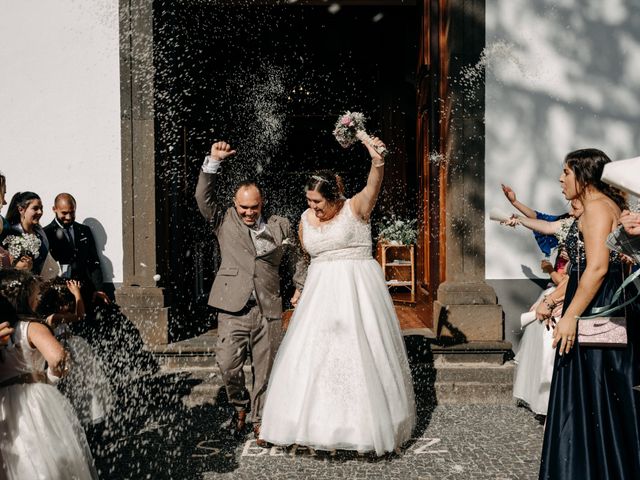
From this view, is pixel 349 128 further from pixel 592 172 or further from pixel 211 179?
pixel 592 172

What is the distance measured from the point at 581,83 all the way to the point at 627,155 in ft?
3.02

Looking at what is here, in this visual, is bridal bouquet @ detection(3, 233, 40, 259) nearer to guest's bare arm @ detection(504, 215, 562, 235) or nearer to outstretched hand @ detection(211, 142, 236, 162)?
outstretched hand @ detection(211, 142, 236, 162)

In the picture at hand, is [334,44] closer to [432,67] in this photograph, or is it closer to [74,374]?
[432,67]

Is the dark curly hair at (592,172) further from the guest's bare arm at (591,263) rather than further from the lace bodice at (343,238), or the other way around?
the lace bodice at (343,238)

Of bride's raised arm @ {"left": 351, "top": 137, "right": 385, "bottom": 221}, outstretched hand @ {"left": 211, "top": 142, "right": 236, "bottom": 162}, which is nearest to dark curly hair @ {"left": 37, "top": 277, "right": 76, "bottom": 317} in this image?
outstretched hand @ {"left": 211, "top": 142, "right": 236, "bottom": 162}

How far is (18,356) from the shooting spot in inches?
132

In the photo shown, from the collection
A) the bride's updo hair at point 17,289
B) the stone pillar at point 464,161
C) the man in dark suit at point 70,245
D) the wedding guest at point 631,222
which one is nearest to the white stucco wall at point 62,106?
the man in dark suit at point 70,245

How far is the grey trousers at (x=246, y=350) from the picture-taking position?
17.3ft

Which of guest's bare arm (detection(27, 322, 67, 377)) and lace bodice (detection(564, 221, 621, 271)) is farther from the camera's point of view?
lace bodice (detection(564, 221, 621, 271))

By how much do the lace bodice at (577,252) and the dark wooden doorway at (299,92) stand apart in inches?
200

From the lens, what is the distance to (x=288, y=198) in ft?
45.7

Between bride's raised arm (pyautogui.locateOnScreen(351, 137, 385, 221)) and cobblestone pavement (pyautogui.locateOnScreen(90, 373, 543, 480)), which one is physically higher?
bride's raised arm (pyautogui.locateOnScreen(351, 137, 385, 221))

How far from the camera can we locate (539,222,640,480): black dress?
135 inches

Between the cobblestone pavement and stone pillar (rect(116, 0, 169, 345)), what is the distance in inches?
40.9
